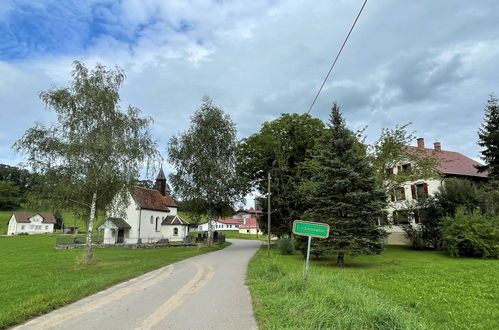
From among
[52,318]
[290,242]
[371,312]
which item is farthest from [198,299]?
[290,242]

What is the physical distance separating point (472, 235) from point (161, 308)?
807 inches

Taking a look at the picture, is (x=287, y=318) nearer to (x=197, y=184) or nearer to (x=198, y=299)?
(x=198, y=299)

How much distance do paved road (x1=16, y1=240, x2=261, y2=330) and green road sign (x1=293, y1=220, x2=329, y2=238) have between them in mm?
2416

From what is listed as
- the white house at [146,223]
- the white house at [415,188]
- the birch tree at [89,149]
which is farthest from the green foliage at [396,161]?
the white house at [146,223]

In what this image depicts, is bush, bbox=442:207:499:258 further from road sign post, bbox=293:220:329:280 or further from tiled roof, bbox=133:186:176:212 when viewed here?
tiled roof, bbox=133:186:176:212

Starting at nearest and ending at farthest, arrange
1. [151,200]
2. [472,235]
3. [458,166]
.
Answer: [472,235] → [458,166] → [151,200]

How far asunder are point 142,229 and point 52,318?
1463 inches

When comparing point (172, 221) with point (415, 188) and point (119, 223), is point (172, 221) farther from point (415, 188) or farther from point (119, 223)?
point (415, 188)

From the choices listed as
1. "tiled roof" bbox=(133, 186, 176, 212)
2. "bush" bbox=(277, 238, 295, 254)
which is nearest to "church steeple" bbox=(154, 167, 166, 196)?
"tiled roof" bbox=(133, 186, 176, 212)

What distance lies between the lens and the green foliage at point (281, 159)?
32438 millimetres

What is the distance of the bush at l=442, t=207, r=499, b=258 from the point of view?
2050 centimetres

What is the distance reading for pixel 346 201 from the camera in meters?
17.4

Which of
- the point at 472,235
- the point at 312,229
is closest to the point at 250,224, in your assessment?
the point at 472,235

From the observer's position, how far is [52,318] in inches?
281
